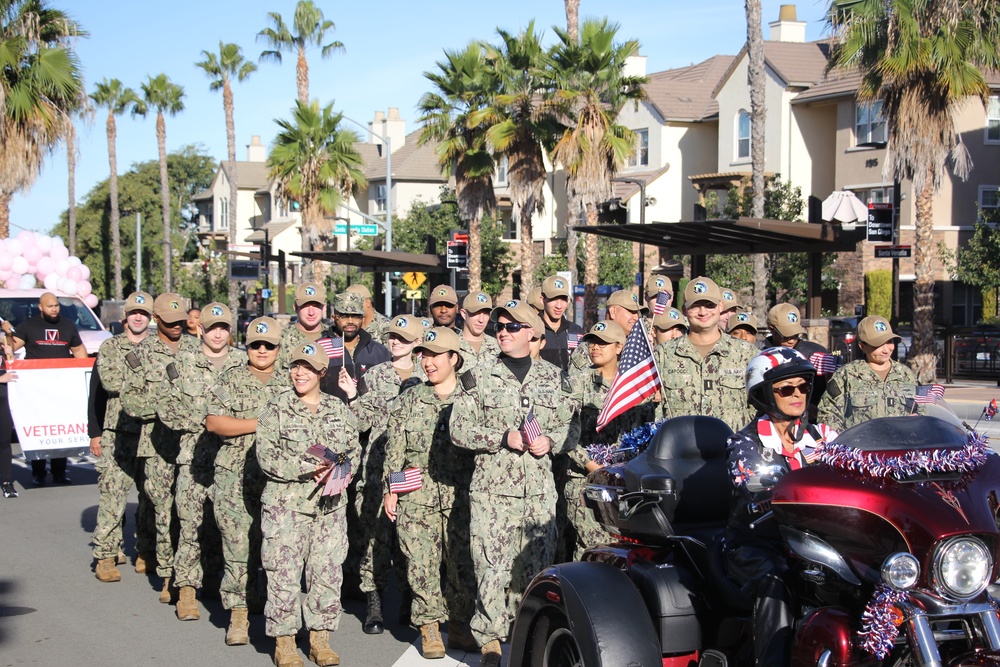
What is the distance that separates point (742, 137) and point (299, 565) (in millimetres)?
41872

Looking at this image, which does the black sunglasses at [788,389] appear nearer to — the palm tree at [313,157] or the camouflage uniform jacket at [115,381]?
the camouflage uniform jacket at [115,381]

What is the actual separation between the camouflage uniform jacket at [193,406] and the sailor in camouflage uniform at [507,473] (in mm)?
2053

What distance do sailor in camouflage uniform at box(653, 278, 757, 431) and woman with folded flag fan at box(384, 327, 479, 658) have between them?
1541 millimetres

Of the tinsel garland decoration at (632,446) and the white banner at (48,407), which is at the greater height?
the tinsel garland decoration at (632,446)

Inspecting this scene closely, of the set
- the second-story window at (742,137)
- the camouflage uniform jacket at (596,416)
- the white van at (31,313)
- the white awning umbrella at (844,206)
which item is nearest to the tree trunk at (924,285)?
the white awning umbrella at (844,206)

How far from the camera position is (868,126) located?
1597 inches

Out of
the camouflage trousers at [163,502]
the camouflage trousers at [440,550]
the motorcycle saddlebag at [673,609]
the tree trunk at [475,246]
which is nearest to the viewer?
the motorcycle saddlebag at [673,609]

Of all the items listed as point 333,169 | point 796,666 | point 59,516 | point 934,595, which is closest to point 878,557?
point 934,595

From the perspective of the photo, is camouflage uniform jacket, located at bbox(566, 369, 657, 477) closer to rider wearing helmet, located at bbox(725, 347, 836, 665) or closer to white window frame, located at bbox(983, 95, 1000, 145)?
rider wearing helmet, located at bbox(725, 347, 836, 665)

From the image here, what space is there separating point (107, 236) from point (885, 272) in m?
57.6

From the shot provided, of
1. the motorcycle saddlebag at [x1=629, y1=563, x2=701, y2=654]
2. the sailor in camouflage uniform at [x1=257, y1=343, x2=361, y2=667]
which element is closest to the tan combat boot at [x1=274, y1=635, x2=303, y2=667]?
the sailor in camouflage uniform at [x1=257, y1=343, x2=361, y2=667]

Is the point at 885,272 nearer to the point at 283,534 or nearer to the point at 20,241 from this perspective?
the point at 20,241

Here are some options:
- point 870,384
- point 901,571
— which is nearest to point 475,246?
point 870,384

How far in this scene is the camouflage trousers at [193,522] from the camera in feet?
26.5
